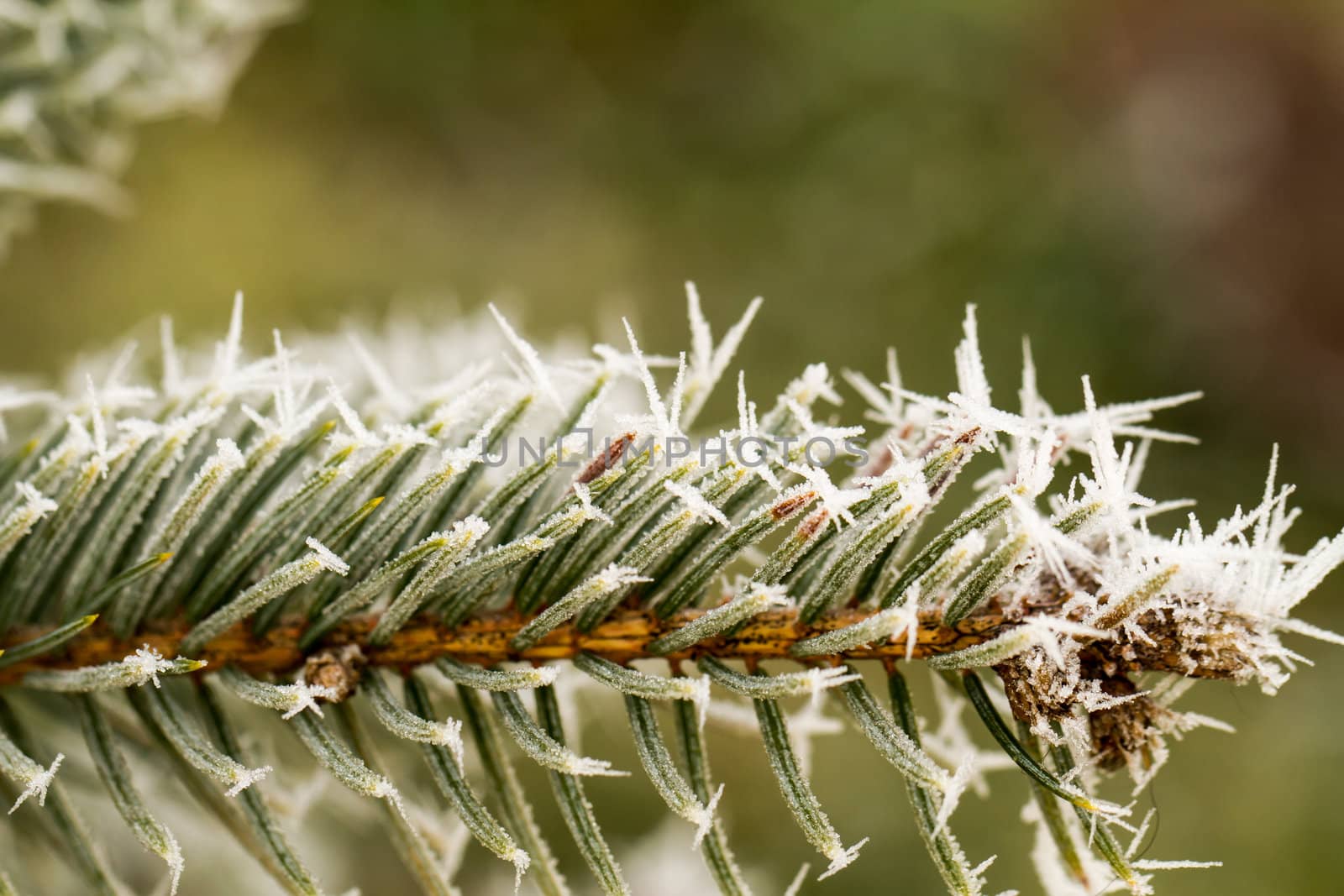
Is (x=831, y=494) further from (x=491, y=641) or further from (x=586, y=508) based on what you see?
(x=491, y=641)

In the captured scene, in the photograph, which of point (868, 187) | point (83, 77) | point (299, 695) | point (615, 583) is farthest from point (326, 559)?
point (868, 187)

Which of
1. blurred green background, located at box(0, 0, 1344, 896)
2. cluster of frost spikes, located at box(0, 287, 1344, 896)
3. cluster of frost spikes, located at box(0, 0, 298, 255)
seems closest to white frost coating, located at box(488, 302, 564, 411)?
cluster of frost spikes, located at box(0, 287, 1344, 896)

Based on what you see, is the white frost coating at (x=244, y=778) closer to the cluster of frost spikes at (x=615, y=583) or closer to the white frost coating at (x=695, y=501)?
the cluster of frost spikes at (x=615, y=583)

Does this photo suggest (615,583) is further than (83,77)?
No

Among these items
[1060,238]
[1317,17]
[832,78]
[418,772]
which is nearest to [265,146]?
[832,78]

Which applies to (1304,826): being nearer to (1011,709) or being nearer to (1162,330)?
(1162,330)

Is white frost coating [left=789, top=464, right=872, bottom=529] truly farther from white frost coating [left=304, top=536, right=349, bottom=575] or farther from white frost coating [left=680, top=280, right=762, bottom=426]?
white frost coating [left=304, top=536, right=349, bottom=575]

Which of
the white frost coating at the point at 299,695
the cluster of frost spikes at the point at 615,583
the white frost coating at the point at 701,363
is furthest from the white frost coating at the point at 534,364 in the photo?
the white frost coating at the point at 299,695
